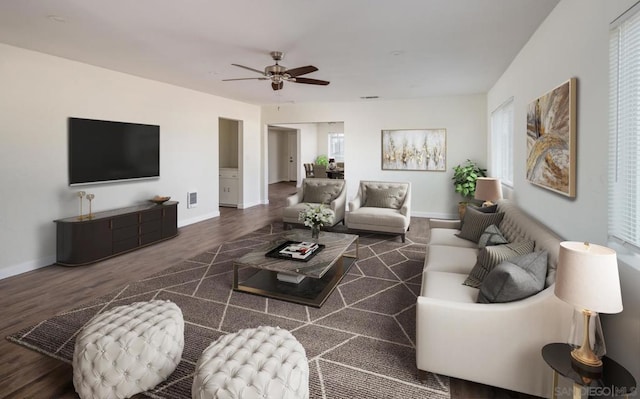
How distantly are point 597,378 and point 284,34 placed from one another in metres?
3.55

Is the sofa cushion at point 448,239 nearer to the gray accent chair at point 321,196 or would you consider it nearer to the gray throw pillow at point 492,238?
the gray throw pillow at point 492,238

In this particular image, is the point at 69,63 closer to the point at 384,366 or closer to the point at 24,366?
the point at 24,366

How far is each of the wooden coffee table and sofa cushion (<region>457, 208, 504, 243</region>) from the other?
4.59 ft

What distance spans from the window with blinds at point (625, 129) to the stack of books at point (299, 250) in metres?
2.43

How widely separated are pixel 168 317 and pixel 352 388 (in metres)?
1.25

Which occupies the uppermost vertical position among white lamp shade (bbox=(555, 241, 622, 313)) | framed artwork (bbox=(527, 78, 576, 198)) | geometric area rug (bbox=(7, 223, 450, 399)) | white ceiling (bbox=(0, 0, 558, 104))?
white ceiling (bbox=(0, 0, 558, 104))

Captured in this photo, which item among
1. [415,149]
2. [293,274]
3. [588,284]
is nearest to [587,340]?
[588,284]

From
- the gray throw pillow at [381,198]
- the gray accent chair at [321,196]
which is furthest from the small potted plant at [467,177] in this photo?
the gray accent chair at [321,196]

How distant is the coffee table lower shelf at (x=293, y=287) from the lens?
321cm

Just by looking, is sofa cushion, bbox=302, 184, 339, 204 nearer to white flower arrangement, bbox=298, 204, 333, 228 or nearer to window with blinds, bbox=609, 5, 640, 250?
white flower arrangement, bbox=298, 204, 333, 228

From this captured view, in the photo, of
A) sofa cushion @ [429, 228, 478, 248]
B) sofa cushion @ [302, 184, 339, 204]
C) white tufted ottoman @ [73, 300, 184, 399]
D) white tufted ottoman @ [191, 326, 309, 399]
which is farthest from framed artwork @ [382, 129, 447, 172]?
white tufted ottoman @ [73, 300, 184, 399]

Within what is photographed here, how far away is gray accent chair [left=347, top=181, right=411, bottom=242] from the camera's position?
5348 millimetres

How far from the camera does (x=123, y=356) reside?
185 centimetres

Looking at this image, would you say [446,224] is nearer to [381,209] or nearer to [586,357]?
[381,209]
